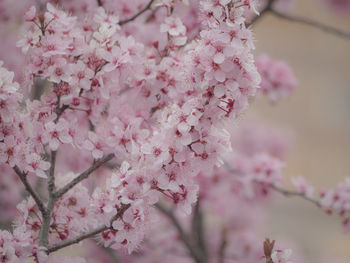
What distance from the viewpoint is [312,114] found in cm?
649

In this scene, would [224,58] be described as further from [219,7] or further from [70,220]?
[70,220]

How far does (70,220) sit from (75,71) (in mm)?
326

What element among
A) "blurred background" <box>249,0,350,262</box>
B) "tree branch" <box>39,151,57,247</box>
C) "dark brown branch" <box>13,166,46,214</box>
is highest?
"dark brown branch" <box>13,166,46,214</box>

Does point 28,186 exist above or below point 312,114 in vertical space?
above

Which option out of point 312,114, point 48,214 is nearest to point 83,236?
point 48,214

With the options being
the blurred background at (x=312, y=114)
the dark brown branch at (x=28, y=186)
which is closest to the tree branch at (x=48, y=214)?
the dark brown branch at (x=28, y=186)

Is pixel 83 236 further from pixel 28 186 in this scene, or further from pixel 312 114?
pixel 312 114

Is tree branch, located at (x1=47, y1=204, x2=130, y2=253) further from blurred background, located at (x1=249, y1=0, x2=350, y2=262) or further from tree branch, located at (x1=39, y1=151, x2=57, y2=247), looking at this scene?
blurred background, located at (x1=249, y1=0, x2=350, y2=262)

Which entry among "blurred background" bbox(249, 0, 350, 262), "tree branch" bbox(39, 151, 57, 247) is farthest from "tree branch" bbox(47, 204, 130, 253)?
"blurred background" bbox(249, 0, 350, 262)

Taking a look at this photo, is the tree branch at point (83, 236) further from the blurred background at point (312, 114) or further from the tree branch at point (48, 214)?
the blurred background at point (312, 114)

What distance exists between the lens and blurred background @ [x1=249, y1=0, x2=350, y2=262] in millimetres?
5454

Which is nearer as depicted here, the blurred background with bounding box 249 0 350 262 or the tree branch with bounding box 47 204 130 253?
the tree branch with bounding box 47 204 130 253

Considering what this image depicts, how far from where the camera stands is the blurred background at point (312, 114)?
17.9 ft

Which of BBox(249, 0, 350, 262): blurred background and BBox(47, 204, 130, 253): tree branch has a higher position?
BBox(47, 204, 130, 253): tree branch
